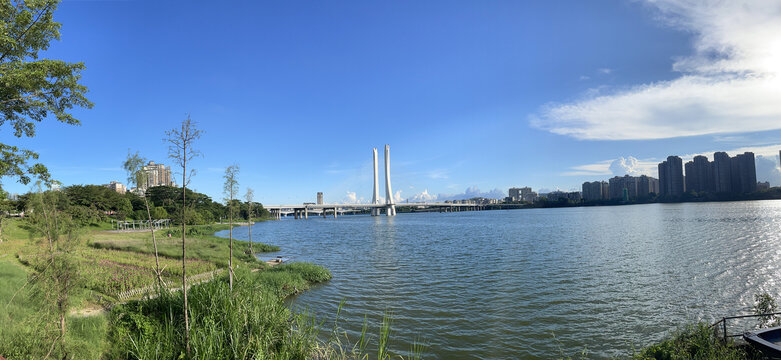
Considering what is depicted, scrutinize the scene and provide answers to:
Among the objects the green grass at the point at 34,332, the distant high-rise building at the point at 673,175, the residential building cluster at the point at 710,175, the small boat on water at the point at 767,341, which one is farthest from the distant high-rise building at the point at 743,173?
the green grass at the point at 34,332

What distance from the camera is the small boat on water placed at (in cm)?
845

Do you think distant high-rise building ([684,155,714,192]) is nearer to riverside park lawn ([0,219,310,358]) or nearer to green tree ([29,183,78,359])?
riverside park lawn ([0,219,310,358])

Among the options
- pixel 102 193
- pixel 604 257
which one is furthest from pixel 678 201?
pixel 102 193

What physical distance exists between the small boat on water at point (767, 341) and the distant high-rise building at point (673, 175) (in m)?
216

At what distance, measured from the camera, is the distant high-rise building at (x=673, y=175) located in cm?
18025

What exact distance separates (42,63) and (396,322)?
14622 mm

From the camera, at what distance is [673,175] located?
18100cm

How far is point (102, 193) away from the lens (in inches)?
2461

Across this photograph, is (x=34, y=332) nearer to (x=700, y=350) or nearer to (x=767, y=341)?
(x=700, y=350)

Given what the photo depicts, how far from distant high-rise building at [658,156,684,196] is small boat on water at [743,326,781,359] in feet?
708

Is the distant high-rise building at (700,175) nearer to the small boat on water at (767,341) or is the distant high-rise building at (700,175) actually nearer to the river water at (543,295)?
the river water at (543,295)

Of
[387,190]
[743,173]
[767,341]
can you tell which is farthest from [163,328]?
[743,173]

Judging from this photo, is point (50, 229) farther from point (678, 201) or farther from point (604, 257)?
point (678, 201)

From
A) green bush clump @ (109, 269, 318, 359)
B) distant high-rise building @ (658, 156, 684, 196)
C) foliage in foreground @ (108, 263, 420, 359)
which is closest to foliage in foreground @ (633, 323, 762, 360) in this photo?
foliage in foreground @ (108, 263, 420, 359)
